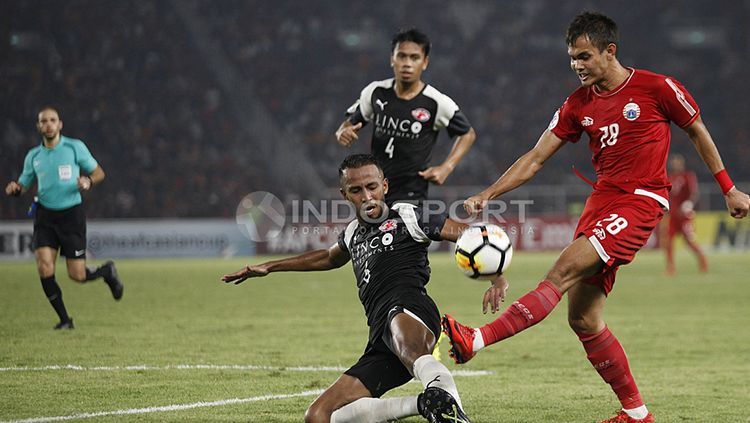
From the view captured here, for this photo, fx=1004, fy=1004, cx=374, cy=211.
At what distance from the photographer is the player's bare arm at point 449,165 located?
7.05 m

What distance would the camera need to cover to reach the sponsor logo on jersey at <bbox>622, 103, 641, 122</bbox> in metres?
5.23

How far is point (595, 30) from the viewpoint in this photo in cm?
524

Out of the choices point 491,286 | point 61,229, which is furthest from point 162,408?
point 61,229

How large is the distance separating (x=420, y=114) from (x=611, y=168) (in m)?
2.92

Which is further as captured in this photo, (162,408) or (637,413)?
(162,408)

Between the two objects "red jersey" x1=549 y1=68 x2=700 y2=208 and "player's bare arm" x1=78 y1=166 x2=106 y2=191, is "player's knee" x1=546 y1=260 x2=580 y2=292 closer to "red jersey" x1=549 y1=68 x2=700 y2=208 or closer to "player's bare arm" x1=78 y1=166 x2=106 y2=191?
"red jersey" x1=549 y1=68 x2=700 y2=208

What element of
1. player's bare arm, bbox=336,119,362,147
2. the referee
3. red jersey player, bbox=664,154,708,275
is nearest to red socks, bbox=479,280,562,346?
player's bare arm, bbox=336,119,362,147

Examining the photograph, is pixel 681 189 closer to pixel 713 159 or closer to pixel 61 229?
pixel 61 229

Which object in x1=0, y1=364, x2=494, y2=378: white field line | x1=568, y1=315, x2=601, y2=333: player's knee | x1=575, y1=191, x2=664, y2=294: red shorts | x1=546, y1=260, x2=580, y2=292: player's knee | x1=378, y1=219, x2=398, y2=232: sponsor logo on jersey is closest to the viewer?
x1=546, y1=260, x2=580, y2=292: player's knee

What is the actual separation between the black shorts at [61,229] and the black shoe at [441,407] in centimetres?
677

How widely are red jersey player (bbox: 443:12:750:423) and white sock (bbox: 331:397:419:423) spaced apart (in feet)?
3.29

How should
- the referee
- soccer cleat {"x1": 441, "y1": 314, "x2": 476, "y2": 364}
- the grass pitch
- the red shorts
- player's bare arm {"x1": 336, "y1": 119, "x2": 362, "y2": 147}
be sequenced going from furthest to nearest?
the referee
player's bare arm {"x1": 336, "y1": 119, "x2": 362, "y2": 147}
the grass pitch
the red shorts
soccer cleat {"x1": 441, "y1": 314, "x2": 476, "y2": 364}

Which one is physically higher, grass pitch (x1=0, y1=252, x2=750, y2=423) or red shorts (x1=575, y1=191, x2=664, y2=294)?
red shorts (x1=575, y1=191, x2=664, y2=294)

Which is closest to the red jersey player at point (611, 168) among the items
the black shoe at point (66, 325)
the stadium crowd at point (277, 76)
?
the black shoe at point (66, 325)
